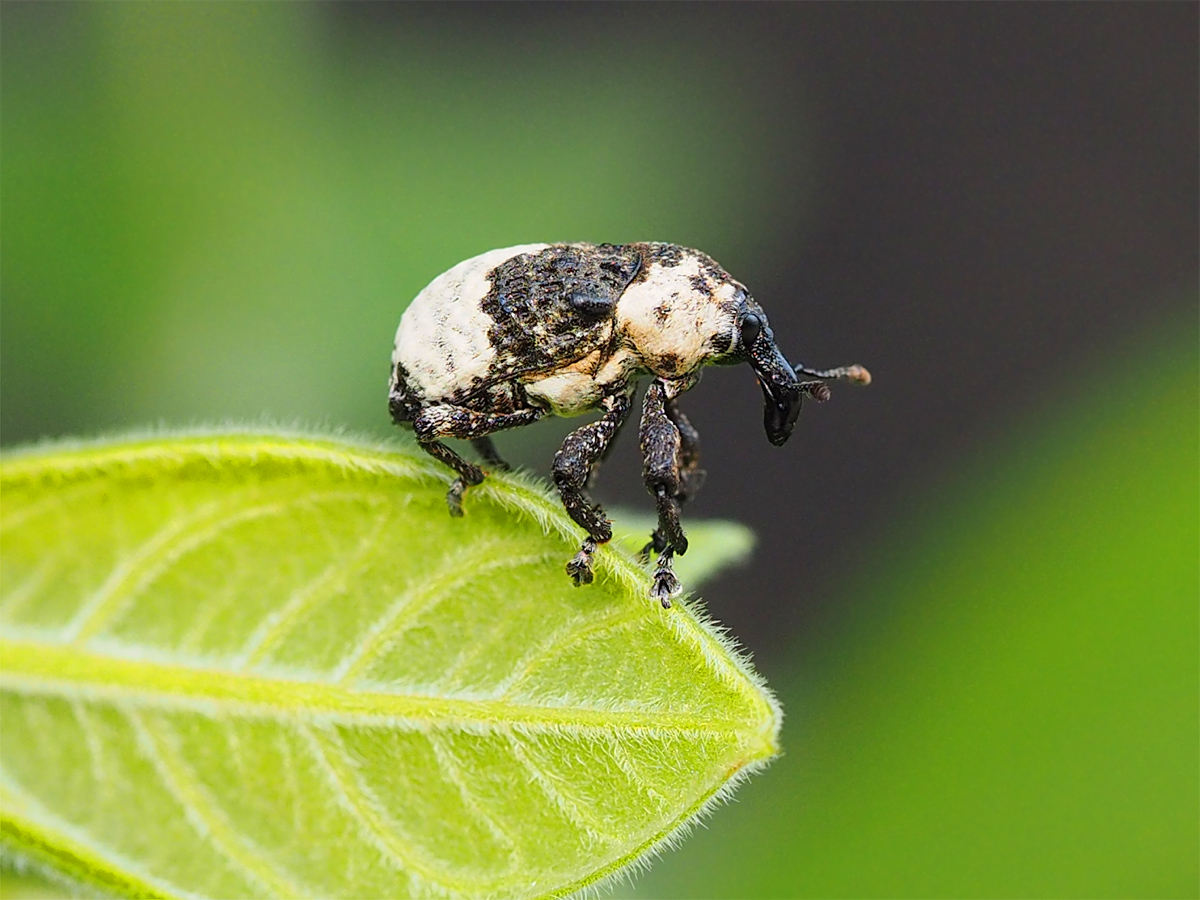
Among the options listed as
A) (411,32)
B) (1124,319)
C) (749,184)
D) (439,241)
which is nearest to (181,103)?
(439,241)

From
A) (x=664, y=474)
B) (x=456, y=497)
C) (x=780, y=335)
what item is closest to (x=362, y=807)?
(x=456, y=497)

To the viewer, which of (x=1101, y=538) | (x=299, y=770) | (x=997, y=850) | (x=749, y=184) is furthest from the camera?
(x=749, y=184)

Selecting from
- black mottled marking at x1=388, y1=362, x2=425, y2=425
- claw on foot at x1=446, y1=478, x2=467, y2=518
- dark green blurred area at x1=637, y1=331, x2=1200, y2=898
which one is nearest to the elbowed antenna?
dark green blurred area at x1=637, y1=331, x2=1200, y2=898

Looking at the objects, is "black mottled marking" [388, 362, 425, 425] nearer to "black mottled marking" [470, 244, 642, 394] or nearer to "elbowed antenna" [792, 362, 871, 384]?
"black mottled marking" [470, 244, 642, 394]

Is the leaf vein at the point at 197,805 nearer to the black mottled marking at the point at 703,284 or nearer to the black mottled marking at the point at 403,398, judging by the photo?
the black mottled marking at the point at 403,398

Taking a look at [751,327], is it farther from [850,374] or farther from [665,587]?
[665,587]

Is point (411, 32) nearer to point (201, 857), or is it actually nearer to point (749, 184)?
point (749, 184)

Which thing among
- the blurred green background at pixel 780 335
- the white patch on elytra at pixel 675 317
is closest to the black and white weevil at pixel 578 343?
the white patch on elytra at pixel 675 317
